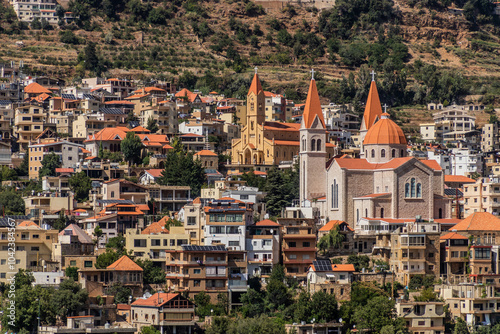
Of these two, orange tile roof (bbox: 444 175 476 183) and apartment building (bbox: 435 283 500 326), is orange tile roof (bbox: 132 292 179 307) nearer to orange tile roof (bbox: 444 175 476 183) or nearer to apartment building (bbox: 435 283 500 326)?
apartment building (bbox: 435 283 500 326)

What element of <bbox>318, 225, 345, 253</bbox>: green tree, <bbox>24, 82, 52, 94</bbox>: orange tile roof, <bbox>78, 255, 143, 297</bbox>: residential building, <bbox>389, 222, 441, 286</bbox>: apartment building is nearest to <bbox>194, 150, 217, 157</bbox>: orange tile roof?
<bbox>318, 225, 345, 253</bbox>: green tree

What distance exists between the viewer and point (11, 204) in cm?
9544

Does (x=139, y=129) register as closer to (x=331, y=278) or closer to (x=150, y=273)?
(x=150, y=273)

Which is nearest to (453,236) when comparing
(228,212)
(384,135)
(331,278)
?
(331,278)

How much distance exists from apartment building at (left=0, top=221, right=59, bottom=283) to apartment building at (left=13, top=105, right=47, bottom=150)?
1218 inches

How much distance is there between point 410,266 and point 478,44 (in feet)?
332

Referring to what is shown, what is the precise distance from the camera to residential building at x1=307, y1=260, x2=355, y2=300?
77.9 metres

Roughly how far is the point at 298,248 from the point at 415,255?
8.39m

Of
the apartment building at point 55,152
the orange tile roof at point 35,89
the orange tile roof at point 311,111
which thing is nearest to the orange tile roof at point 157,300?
the orange tile roof at point 311,111

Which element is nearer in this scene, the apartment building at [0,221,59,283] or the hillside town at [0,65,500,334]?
the hillside town at [0,65,500,334]

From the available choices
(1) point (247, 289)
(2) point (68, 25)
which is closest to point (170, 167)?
(1) point (247, 289)

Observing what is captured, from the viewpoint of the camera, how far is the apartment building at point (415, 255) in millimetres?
81125

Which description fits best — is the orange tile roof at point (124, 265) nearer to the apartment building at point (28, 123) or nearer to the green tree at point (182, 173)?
the green tree at point (182, 173)

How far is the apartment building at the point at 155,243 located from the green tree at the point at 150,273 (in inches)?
45.4
